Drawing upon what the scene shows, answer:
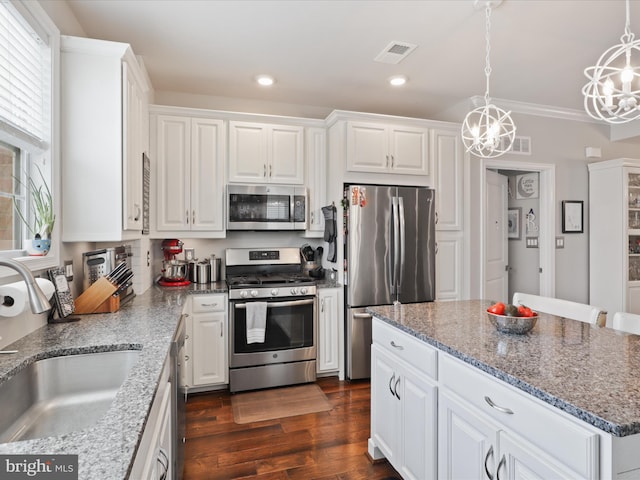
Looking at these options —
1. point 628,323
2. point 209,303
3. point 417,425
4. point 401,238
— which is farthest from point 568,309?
point 209,303

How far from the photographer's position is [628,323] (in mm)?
1640

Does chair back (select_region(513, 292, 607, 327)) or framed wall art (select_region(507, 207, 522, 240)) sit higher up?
framed wall art (select_region(507, 207, 522, 240))

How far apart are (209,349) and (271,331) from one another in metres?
0.52

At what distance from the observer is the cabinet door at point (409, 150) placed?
346 cm

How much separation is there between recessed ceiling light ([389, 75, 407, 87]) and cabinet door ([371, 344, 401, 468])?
233 cm

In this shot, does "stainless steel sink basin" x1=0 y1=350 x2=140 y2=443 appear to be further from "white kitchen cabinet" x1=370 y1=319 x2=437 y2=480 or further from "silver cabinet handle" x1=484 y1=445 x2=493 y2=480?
"silver cabinet handle" x1=484 y1=445 x2=493 y2=480

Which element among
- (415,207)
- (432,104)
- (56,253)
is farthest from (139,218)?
(432,104)

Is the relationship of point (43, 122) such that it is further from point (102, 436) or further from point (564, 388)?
point (564, 388)

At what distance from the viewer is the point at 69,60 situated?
2000mm

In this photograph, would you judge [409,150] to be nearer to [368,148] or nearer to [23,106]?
[368,148]

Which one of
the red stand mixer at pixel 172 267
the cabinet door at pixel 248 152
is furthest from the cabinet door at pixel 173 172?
the cabinet door at pixel 248 152

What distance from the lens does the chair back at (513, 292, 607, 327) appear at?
178 centimetres

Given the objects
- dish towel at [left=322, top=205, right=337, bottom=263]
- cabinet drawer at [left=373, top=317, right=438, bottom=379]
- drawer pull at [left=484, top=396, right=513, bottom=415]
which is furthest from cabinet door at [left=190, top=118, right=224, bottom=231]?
drawer pull at [left=484, top=396, right=513, bottom=415]

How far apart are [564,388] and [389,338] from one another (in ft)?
3.18
